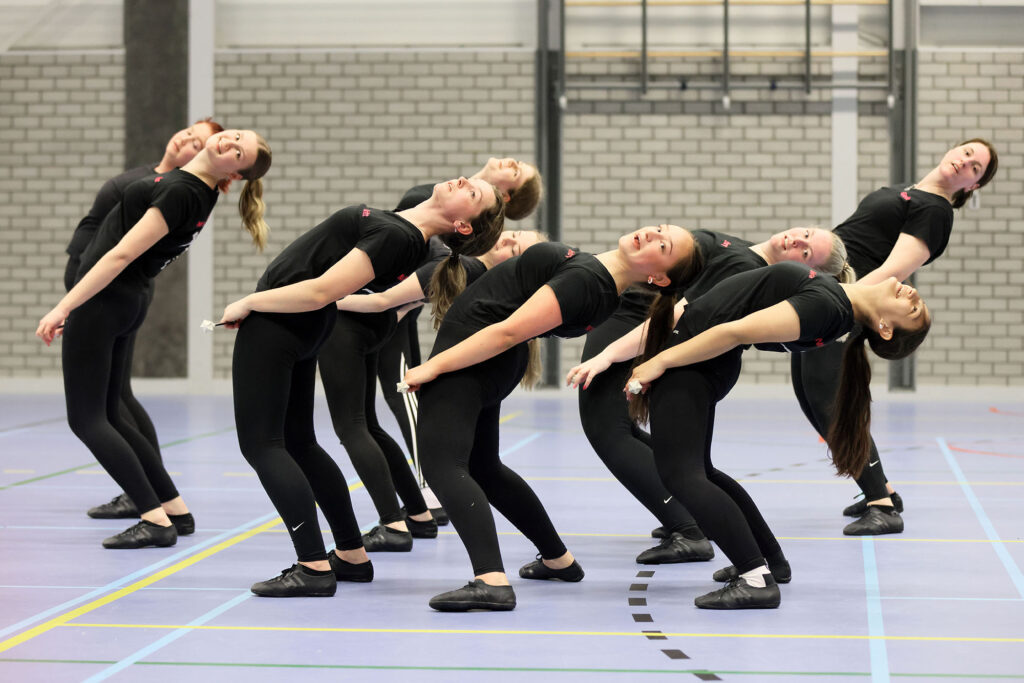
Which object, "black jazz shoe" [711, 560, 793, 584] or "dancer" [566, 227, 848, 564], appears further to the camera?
"dancer" [566, 227, 848, 564]

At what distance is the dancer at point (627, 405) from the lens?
14.0 feet

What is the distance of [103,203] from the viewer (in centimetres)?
503

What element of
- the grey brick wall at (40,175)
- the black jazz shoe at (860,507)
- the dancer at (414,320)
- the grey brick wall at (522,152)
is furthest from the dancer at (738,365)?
the grey brick wall at (40,175)

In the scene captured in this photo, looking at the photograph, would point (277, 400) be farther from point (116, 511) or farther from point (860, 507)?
point (860, 507)

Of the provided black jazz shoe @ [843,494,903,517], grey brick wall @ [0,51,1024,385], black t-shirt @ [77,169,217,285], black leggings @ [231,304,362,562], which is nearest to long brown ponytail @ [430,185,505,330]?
black leggings @ [231,304,362,562]

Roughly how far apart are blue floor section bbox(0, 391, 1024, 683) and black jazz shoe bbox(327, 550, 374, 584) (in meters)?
0.06

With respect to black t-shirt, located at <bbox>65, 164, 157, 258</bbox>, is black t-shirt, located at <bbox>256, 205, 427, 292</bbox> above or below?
below

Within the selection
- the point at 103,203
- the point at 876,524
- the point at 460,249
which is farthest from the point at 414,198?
the point at 876,524

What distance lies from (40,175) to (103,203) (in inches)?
311

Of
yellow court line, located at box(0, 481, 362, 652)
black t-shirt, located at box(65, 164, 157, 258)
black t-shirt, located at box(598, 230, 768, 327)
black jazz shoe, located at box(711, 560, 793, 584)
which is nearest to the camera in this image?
yellow court line, located at box(0, 481, 362, 652)

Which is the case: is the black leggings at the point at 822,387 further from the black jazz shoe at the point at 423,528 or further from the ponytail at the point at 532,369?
the black jazz shoe at the point at 423,528

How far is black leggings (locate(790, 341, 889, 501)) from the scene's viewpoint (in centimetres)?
480

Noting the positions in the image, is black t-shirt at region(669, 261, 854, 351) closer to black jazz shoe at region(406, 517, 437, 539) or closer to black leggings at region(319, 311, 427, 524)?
black leggings at region(319, 311, 427, 524)

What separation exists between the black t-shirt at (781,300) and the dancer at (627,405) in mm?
465
